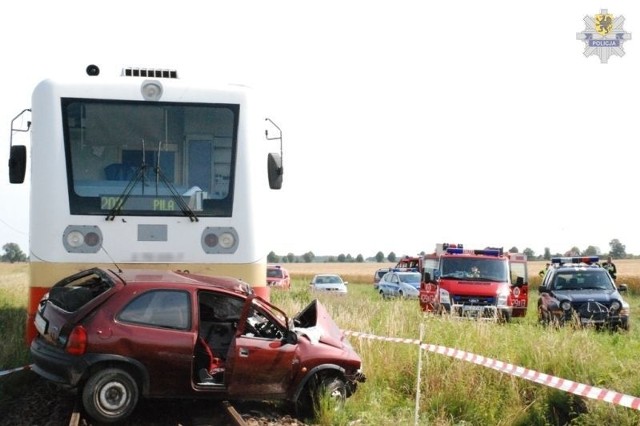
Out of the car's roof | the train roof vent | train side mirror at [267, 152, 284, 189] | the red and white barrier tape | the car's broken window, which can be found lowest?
the red and white barrier tape

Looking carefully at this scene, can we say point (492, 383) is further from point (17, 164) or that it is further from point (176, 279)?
point (17, 164)

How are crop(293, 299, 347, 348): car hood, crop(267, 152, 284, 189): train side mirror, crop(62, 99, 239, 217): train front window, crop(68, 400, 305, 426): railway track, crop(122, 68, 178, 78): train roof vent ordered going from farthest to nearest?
crop(267, 152, 284, 189): train side mirror → crop(122, 68, 178, 78): train roof vent → crop(62, 99, 239, 217): train front window → crop(293, 299, 347, 348): car hood → crop(68, 400, 305, 426): railway track

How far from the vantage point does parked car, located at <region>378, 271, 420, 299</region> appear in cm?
3941

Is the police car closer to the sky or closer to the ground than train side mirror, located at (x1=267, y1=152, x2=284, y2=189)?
closer to the ground

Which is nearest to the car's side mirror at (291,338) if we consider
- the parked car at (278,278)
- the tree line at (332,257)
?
the parked car at (278,278)

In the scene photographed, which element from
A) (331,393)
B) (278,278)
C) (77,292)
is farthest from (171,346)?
(278,278)

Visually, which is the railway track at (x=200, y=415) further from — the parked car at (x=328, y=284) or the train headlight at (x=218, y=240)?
the parked car at (x=328, y=284)

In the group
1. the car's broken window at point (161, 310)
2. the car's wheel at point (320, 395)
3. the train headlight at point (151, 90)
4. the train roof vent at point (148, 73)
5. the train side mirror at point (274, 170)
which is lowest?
the car's wheel at point (320, 395)

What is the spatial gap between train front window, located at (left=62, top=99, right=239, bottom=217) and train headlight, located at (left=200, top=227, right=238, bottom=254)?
8.0 inches

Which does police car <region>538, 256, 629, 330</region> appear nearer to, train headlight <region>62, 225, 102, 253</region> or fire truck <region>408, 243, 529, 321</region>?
fire truck <region>408, 243, 529, 321</region>

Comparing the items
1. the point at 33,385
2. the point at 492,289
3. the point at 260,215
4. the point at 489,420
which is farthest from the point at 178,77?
the point at 492,289

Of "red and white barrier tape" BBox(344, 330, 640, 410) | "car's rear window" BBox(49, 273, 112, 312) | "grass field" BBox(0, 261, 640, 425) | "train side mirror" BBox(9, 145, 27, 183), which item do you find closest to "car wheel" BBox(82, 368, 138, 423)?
"car's rear window" BBox(49, 273, 112, 312)

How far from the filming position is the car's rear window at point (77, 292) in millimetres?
9406

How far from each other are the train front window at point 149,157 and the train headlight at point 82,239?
206 millimetres
